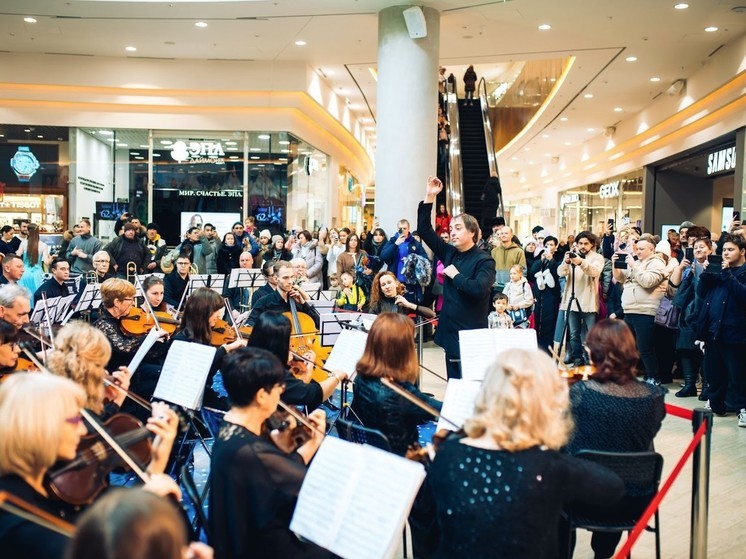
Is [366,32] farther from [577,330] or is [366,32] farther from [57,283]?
[57,283]

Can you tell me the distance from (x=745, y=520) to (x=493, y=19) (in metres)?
9.07

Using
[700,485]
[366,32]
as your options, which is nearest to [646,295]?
[700,485]

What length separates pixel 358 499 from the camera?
78.4 inches

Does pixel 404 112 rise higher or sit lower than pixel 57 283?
higher

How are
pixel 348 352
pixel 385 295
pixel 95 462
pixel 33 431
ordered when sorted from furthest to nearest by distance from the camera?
pixel 385 295
pixel 348 352
pixel 95 462
pixel 33 431

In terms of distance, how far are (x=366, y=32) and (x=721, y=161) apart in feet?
23.2

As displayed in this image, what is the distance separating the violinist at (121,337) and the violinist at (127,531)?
128 inches

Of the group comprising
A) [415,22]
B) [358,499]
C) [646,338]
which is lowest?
[646,338]

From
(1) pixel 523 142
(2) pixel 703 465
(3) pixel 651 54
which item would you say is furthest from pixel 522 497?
(1) pixel 523 142

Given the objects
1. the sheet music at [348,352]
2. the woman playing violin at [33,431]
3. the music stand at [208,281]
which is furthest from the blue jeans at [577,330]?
the woman playing violin at [33,431]

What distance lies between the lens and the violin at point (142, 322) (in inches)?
193

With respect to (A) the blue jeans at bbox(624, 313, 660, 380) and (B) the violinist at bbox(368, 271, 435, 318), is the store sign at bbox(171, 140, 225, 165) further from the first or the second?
(A) the blue jeans at bbox(624, 313, 660, 380)

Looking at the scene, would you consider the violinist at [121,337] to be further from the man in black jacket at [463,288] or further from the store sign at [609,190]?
the store sign at [609,190]

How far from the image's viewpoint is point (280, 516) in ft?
7.51
